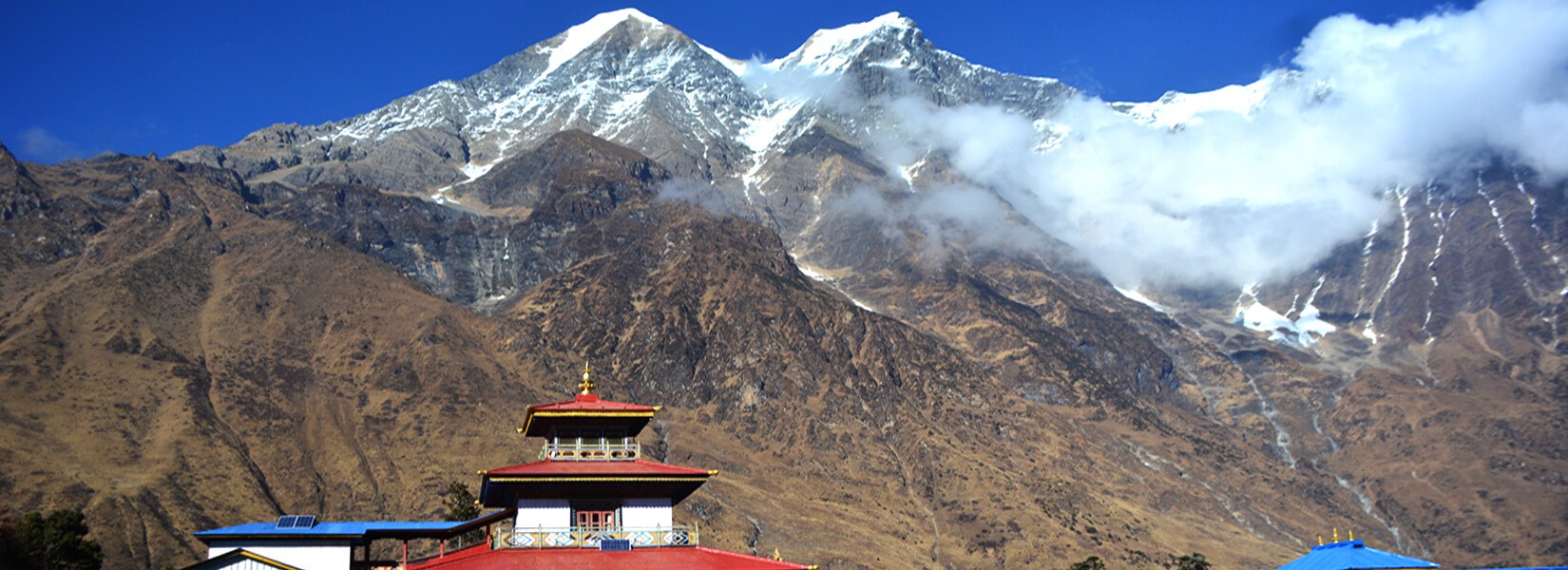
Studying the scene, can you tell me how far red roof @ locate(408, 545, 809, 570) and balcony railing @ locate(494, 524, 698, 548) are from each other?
1.60ft

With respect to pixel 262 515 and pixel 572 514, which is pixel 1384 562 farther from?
pixel 262 515

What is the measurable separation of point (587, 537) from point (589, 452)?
4.20m

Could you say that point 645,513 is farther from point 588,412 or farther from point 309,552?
point 309,552

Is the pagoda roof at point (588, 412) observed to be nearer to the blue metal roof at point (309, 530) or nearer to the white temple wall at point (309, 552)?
the blue metal roof at point (309, 530)

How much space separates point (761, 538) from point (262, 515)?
60.2 metres

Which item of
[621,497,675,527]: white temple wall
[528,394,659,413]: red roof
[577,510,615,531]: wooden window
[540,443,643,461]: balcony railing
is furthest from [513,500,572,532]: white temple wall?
[528,394,659,413]: red roof

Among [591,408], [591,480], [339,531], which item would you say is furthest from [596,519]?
[339,531]

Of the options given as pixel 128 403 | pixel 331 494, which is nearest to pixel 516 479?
pixel 331 494

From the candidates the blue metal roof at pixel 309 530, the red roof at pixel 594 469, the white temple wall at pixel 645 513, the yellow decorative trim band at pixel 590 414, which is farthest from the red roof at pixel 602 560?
the yellow decorative trim band at pixel 590 414

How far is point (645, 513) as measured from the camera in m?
60.0

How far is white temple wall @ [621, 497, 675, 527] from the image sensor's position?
59656 millimetres

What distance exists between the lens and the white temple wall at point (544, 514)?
5875 centimetres

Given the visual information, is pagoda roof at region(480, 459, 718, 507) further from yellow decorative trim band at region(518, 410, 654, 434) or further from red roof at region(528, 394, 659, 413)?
red roof at region(528, 394, 659, 413)

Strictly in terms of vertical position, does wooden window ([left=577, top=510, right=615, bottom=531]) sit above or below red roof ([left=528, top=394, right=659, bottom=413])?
below
